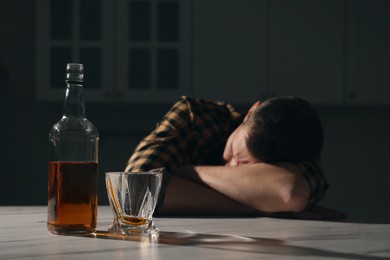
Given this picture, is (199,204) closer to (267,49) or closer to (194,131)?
(194,131)

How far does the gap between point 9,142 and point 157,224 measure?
2724mm

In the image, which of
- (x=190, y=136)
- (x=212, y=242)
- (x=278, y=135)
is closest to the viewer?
(x=212, y=242)

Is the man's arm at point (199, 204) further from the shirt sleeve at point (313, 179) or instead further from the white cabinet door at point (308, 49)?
the white cabinet door at point (308, 49)

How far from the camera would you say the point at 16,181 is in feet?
12.2

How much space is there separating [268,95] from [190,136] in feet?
5.47

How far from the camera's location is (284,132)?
172 centimetres

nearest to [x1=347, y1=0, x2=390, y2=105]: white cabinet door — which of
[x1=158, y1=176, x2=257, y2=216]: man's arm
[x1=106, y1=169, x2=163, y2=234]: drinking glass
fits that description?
[x1=158, y1=176, x2=257, y2=216]: man's arm

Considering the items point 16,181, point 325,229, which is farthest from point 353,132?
point 325,229

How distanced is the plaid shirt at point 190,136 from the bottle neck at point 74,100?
0.74 m

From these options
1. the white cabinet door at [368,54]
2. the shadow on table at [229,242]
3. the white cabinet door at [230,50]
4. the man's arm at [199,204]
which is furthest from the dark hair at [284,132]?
the white cabinet door at [368,54]

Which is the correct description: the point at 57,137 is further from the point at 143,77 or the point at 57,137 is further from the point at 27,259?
the point at 143,77

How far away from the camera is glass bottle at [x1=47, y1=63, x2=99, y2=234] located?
1.00 metres

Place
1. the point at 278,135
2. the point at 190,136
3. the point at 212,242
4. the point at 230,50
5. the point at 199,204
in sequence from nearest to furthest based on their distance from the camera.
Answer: the point at 212,242
the point at 199,204
the point at 278,135
the point at 190,136
the point at 230,50

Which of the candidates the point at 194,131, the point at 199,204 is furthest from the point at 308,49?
the point at 199,204
